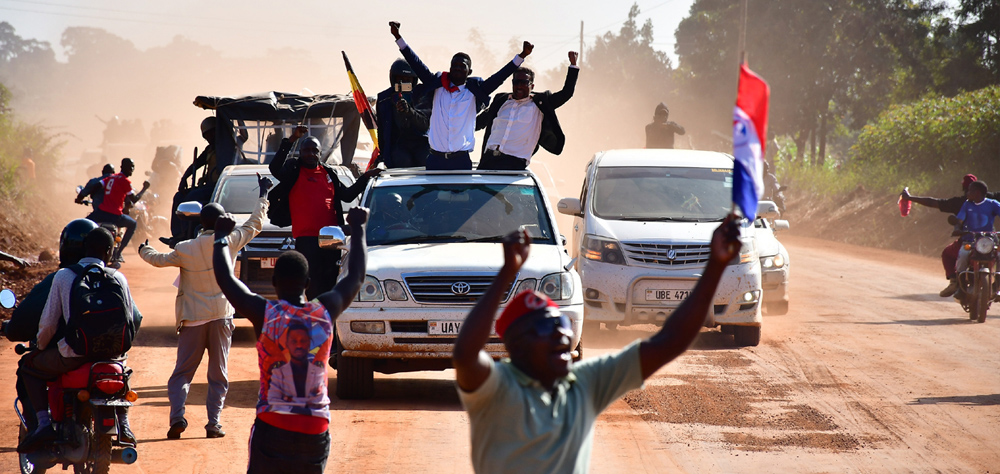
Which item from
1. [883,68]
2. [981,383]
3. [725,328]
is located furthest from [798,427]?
[883,68]

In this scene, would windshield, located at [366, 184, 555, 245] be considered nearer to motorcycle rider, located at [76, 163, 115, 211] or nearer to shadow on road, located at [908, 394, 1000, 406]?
shadow on road, located at [908, 394, 1000, 406]

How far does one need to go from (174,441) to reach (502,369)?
194 inches

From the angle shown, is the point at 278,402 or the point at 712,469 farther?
the point at 712,469

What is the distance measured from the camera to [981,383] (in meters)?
9.75

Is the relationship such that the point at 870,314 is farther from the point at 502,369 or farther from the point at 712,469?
the point at 502,369

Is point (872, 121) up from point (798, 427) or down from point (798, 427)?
up

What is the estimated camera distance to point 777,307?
13.9 meters

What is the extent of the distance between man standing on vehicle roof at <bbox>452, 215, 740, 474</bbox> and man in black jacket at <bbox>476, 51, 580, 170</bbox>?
25.8ft

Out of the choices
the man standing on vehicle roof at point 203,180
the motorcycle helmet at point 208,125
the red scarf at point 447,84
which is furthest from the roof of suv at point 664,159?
the motorcycle helmet at point 208,125

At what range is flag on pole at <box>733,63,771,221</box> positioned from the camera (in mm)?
3156

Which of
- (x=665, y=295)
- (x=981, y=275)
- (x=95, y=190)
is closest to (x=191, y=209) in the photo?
(x=665, y=295)

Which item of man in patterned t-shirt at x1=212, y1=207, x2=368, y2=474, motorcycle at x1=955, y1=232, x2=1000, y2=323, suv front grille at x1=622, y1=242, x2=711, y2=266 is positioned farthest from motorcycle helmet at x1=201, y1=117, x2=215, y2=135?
man in patterned t-shirt at x1=212, y1=207, x2=368, y2=474

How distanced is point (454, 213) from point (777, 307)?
5.97 metres

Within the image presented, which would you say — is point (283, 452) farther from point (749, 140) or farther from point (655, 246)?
point (655, 246)
